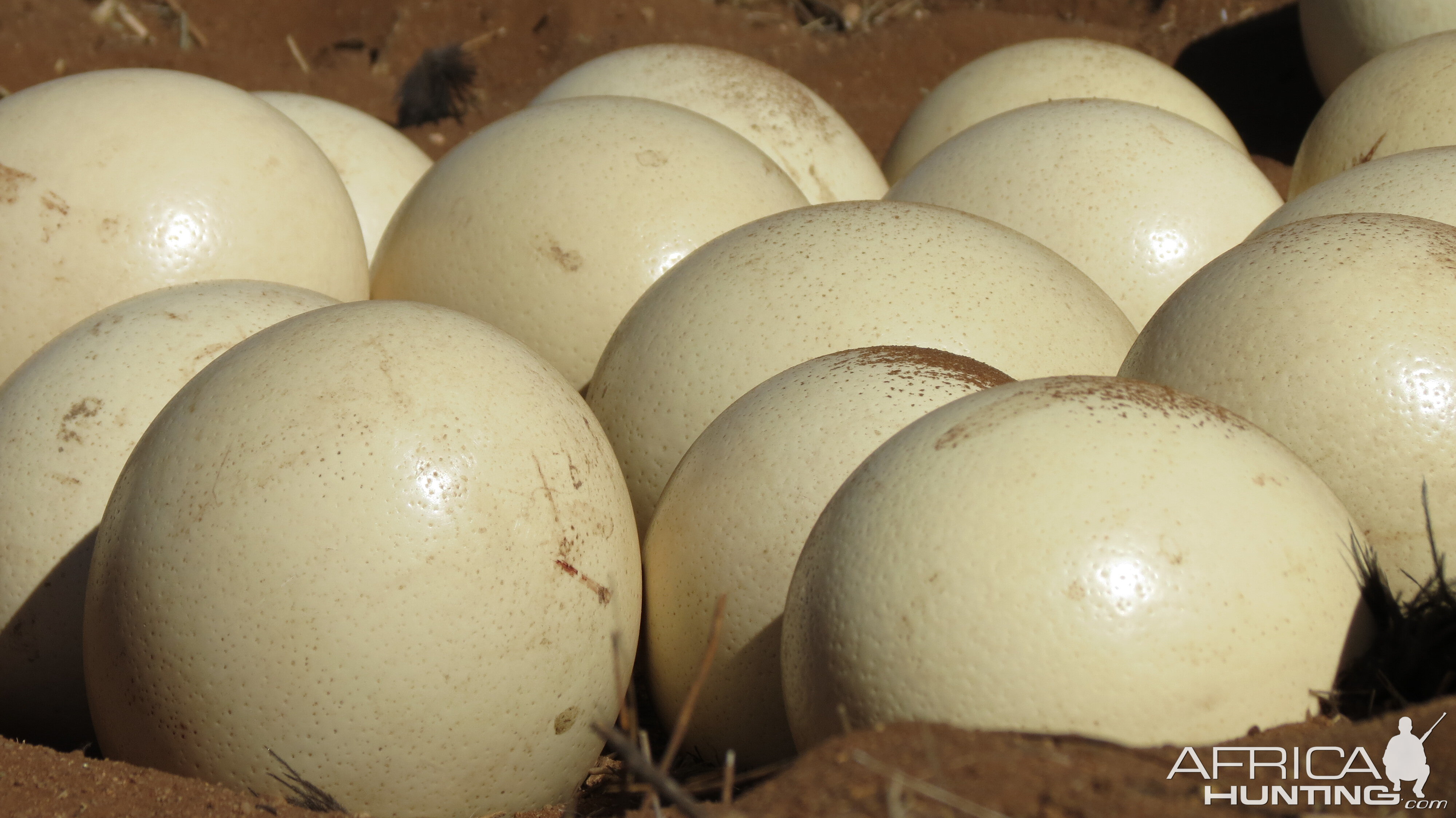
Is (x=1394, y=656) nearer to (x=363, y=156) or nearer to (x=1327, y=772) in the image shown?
(x=1327, y=772)

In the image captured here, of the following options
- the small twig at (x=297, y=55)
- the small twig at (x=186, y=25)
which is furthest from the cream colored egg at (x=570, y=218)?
the small twig at (x=186, y=25)

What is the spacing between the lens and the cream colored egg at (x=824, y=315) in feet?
9.14

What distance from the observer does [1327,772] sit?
5.60 feet

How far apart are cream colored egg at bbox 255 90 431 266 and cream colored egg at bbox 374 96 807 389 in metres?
0.79

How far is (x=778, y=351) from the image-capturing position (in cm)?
279

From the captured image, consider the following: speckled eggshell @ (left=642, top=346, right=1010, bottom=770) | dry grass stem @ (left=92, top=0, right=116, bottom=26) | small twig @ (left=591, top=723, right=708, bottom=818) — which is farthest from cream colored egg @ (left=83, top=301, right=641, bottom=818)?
dry grass stem @ (left=92, top=0, right=116, bottom=26)

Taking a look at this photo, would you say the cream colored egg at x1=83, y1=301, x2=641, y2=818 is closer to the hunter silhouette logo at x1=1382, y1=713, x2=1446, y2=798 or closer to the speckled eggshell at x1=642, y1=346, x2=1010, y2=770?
the speckled eggshell at x1=642, y1=346, x2=1010, y2=770

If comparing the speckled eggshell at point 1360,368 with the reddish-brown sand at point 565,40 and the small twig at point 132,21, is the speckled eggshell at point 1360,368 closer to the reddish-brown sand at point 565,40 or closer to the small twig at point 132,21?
the reddish-brown sand at point 565,40

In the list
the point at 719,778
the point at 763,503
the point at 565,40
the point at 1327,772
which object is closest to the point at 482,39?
the point at 565,40

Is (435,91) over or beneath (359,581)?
over

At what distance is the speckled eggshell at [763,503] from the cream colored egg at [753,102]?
6.46 ft

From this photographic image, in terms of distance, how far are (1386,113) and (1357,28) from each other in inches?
81.9

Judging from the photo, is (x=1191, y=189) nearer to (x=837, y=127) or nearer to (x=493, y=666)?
(x=837, y=127)

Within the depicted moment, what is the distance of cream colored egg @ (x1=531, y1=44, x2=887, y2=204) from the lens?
14.6 feet
